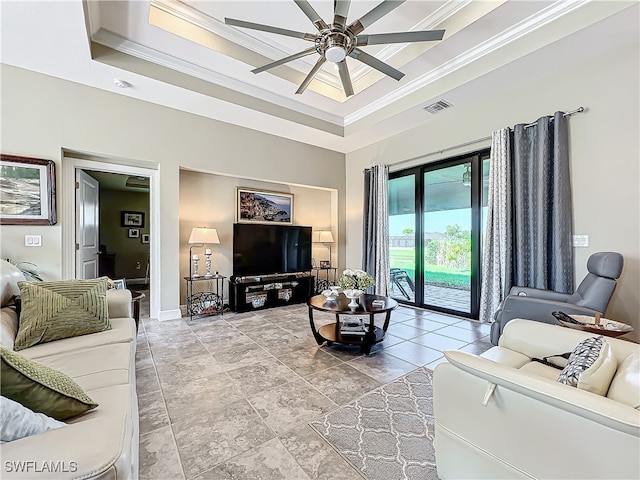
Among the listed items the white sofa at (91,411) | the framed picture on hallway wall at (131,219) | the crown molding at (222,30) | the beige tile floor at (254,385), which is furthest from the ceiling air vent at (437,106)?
the framed picture on hallway wall at (131,219)

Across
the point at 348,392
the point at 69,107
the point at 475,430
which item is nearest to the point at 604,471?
the point at 475,430

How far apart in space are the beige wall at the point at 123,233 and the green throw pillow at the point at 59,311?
611 cm

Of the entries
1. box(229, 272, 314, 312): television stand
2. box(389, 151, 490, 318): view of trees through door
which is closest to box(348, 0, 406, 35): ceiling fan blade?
box(389, 151, 490, 318): view of trees through door

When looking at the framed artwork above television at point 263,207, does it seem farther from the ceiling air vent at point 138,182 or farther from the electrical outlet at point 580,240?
the electrical outlet at point 580,240

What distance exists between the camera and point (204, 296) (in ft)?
14.8

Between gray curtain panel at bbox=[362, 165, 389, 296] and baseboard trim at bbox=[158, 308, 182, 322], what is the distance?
3242 mm

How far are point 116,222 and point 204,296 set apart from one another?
4713 mm

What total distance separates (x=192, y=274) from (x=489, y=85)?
4874 mm

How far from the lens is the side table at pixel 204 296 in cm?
423

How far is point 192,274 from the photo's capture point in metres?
4.57

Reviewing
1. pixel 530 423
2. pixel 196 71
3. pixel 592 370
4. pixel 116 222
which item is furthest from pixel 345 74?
pixel 116 222

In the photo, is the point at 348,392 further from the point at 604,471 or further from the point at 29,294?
the point at 29,294

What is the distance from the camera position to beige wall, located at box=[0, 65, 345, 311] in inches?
122

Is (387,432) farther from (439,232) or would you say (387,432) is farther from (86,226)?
(86,226)
